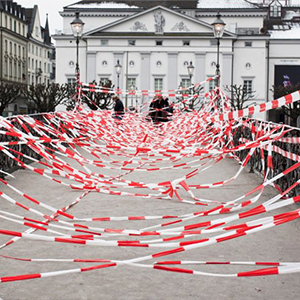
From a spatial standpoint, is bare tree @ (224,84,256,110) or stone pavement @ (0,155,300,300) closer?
stone pavement @ (0,155,300,300)

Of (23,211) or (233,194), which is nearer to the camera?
(23,211)

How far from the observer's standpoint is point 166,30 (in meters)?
80.1

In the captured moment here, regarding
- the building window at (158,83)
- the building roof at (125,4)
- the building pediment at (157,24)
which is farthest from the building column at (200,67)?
the building roof at (125,4)

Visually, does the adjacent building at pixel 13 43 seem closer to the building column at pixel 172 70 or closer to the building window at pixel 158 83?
the building window at pixel 158 83

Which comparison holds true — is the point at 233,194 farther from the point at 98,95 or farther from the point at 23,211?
the point at 98,95

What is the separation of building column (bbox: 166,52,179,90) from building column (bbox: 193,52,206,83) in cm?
242

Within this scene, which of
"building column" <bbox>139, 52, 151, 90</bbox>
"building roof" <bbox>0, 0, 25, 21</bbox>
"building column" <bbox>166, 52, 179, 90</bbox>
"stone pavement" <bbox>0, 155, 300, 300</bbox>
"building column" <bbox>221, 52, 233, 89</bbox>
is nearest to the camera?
"stone pavement" <bbox>0, 155, 300, 300</bbox>

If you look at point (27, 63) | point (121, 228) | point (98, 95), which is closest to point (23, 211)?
point (121, 228)

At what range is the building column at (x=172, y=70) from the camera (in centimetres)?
7944

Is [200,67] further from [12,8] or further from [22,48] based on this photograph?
[22,48]

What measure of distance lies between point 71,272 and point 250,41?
76656mm

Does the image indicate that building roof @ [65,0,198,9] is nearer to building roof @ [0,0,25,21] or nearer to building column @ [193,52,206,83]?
building roof @ [0,0,25,21]

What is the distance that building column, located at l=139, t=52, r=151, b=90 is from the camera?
7925 cm

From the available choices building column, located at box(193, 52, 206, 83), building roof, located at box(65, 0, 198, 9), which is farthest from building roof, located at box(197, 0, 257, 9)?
building column, located at box(193, 52, 206, 83)
